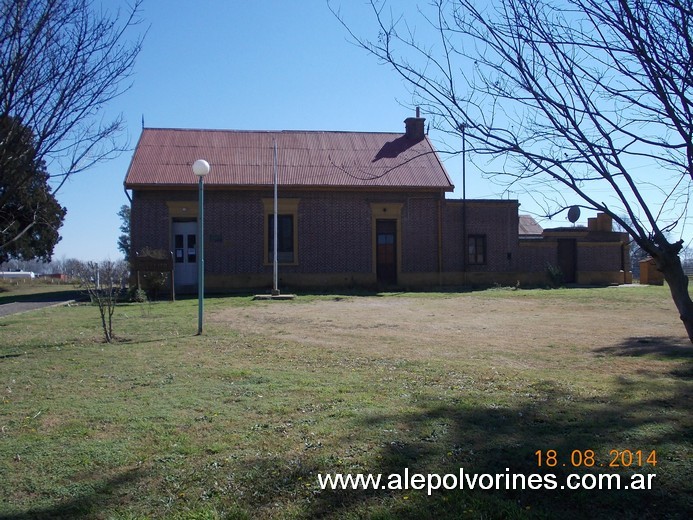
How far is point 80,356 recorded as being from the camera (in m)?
9.98

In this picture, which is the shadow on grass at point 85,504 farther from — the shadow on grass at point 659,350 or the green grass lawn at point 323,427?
the shadow on grass at point 659,350

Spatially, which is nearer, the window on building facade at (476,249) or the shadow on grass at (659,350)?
the shadow on grass at (659,350)

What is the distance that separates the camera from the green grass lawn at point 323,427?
170 inches

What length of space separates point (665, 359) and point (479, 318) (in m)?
6.52

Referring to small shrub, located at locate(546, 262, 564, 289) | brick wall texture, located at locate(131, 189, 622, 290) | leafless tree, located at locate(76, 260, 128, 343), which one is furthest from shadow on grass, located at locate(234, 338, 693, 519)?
small shrub, located at locate(546, 262, 564, 289)

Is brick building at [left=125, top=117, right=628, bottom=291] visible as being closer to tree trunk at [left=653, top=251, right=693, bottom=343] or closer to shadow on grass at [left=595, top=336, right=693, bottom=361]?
shadow on grass at [left=595, top=336, right=693, bottom=361]

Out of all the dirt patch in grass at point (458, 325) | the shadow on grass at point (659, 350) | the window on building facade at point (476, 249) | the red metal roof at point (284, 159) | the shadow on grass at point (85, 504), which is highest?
the red metal roof at point (284, 159)

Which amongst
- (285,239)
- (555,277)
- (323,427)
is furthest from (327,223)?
(323,427)

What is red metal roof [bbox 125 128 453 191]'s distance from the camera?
89.8ft

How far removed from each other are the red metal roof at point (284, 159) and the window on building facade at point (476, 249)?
110 inches

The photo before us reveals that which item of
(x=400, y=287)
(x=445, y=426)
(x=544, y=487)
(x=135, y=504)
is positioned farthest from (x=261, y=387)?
(x=400, y=287)

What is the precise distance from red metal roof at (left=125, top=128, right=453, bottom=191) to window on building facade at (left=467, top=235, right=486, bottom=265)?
2.80 meters
